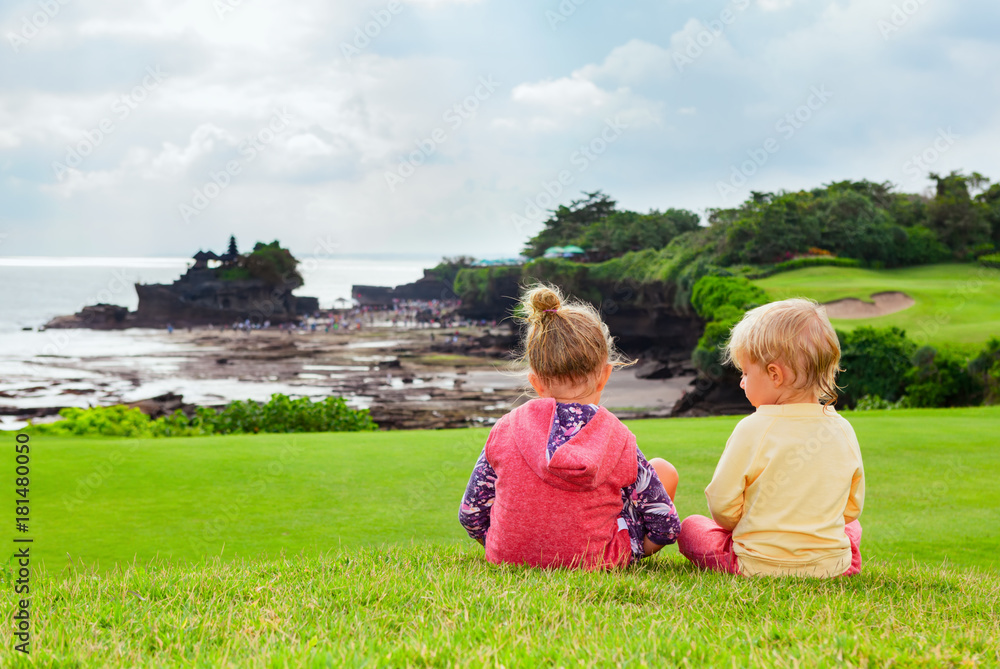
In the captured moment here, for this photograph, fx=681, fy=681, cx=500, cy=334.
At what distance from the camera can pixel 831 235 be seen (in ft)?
124

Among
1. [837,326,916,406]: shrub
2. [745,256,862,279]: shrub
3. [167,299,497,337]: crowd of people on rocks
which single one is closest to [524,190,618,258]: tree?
[167,299,497,337]: crowd of people on rocks

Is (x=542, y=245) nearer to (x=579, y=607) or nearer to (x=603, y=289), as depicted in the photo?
(x=603, y=289)

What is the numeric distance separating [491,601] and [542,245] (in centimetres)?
6816

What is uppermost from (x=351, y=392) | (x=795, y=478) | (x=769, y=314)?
(x=769, y=314)

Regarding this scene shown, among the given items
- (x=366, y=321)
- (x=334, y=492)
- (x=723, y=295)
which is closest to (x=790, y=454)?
(x=334, y=492)

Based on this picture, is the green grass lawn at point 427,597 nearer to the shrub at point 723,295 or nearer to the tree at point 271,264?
the shrub at point 723,295

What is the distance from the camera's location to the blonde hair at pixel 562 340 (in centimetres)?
280

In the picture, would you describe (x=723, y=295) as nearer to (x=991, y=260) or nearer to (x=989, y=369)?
(x=989, y=369)

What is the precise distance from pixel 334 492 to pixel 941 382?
16.2 metres

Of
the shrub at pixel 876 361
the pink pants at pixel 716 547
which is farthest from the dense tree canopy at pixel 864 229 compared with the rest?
the pink pants at pixel 716 547

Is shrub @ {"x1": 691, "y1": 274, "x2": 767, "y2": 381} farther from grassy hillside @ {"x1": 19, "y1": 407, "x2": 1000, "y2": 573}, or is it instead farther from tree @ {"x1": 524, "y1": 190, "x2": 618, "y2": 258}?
tree @ {"x1": 524, "y1": 190, "x2": 618, "y2": 258}

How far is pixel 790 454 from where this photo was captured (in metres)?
2.76

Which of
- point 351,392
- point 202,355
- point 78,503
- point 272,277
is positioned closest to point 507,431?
point 78,503

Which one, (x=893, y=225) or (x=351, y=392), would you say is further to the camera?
(x=893, y=225)
